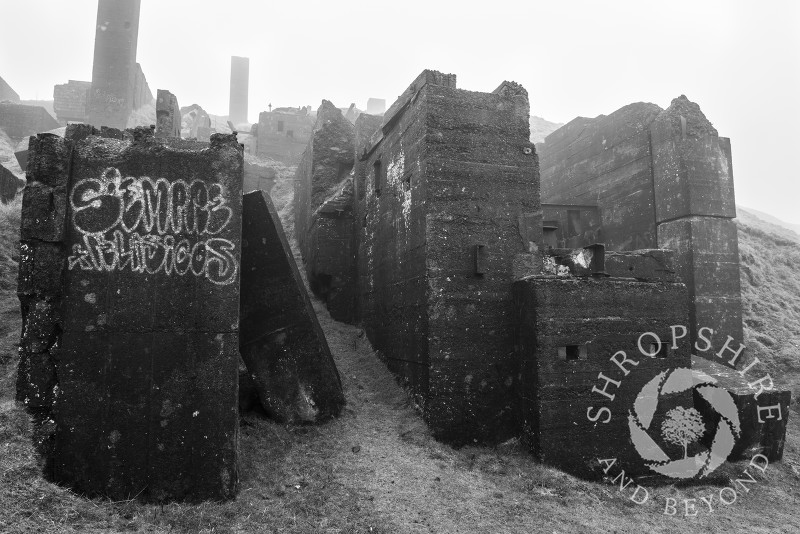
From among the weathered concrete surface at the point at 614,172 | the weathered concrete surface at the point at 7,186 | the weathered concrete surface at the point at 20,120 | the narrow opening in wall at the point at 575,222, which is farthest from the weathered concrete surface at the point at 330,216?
the weathered concrete surface at the point at 20,120

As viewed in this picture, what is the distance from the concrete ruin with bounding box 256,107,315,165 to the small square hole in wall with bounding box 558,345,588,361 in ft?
56.1

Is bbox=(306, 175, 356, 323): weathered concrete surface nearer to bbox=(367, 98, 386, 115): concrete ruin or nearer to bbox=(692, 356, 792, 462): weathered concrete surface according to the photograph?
bbox=(692, 356, 792, 462): weathered concrete surface

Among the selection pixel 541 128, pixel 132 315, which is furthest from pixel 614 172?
pixel 541 128

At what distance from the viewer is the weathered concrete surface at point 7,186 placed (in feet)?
35.0

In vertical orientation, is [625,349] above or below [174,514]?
above

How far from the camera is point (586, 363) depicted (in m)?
6.41

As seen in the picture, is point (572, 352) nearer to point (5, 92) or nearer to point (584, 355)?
point (584, 355)

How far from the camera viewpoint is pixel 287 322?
6.20 meters

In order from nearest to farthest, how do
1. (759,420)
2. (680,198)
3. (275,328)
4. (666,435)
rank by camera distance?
(275,328) < (666,435) < (759,420) < (680,198)

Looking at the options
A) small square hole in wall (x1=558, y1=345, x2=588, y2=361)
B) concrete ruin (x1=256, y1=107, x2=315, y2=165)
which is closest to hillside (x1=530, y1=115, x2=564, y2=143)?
concrete ruin (x1=256, y1=107, x2=315, y2=165)

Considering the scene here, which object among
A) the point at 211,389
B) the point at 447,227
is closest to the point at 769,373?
the point at 447,227

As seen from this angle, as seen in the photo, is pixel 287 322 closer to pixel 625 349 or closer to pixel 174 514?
pixel 174 514

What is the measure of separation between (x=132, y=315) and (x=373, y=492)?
2.76 meters

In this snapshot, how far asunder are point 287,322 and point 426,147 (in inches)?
115
